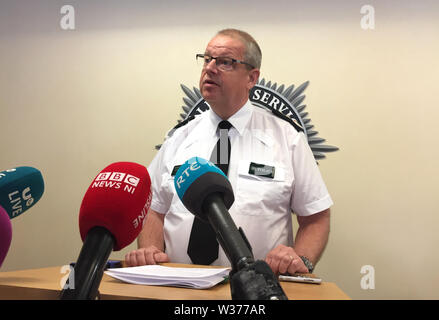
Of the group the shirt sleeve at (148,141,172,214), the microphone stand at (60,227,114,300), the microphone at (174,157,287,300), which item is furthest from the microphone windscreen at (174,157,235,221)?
the shirt sleeve at (148,141,172,214)

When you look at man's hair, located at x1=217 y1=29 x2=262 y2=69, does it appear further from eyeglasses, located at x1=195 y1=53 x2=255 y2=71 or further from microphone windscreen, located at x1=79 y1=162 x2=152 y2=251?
microphone windscreen, located at x1=79 y1=162 x2=152 y2=251

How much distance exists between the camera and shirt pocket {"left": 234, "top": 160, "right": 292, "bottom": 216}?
1.54 meters

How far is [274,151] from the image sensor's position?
5.47 ft

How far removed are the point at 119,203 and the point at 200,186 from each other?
0.13 m

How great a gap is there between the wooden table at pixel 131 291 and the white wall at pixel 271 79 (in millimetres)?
1519

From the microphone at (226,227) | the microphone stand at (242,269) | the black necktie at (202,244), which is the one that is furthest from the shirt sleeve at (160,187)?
the microphone stand at (242,269)

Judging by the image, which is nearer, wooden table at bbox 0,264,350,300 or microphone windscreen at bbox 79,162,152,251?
microphone windscreen at bbox 79,162,152,251

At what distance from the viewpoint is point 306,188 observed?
1622 mm

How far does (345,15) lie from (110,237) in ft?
7.42

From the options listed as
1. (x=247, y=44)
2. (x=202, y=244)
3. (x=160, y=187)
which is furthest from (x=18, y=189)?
(x=247, y=44)

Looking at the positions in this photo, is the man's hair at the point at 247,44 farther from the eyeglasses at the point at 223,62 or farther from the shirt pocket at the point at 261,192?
the shirt pocket at the point at 261,192

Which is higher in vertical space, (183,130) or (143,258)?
(183,130)

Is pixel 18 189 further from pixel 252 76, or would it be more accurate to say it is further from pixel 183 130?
pixel 252 76

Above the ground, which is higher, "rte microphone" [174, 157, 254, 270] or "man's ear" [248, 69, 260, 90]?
"man's ear" [248, 69, 260, 90]
